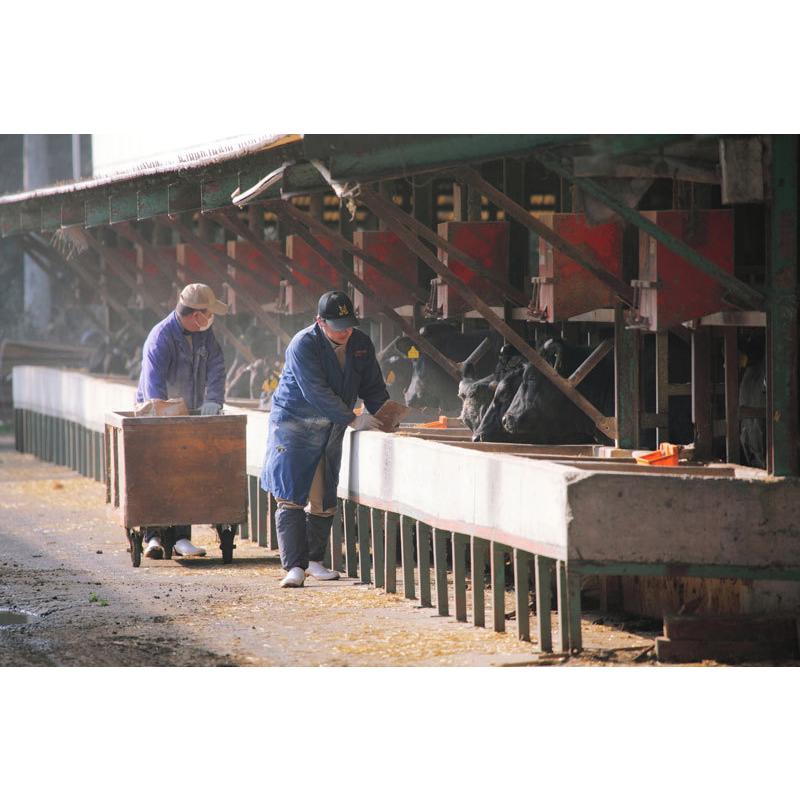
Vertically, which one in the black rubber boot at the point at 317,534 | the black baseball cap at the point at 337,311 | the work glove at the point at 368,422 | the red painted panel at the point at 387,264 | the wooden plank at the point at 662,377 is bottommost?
the black rubber boot at the point at 317,534

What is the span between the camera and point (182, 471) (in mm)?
13383

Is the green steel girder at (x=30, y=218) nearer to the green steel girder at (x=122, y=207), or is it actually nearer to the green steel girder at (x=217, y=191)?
the green steel girder at (x=122, y=207)

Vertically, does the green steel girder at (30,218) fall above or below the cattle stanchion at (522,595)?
above

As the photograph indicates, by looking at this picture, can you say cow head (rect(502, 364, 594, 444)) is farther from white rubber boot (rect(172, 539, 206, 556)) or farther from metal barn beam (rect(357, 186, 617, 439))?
white rubber boot (rect(172, 539, 206, 556))

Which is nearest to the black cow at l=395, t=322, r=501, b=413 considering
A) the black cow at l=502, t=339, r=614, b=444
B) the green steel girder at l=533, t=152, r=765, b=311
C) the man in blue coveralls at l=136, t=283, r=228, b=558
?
the black cow at l=502, t=339, r=614, b=444

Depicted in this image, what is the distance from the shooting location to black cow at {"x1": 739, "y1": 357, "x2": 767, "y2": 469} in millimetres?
11938

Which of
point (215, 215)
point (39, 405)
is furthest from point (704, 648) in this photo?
point (39, 405)

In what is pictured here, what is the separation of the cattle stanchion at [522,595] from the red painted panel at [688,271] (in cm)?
211

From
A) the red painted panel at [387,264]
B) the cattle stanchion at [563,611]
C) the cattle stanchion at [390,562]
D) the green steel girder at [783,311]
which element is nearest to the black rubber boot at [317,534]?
the cattle stanchion at [390,562]

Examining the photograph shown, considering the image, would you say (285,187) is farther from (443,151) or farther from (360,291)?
(360,291)

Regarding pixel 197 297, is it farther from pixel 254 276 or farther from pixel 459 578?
pixel 254 276

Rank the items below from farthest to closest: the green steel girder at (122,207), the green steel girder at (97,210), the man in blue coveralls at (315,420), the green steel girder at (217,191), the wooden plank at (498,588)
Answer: the green steel girder at (97,210), the green steel girder at (122,207), the green steel girder at (217,191), the man in blue coveralls at (315,420), the wooden plank at (498,588)

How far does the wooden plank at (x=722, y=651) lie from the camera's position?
9.66 metres

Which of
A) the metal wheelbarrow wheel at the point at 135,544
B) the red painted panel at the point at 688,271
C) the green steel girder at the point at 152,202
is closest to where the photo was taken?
the red painted panel at the point at 688,271
